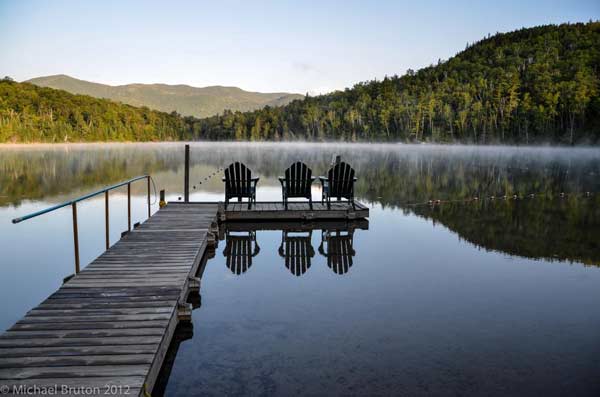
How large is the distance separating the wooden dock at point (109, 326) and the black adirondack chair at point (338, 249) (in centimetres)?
207

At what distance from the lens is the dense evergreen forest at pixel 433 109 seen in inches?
3056

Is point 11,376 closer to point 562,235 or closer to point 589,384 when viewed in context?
point 589,384

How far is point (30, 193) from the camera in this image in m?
17.5

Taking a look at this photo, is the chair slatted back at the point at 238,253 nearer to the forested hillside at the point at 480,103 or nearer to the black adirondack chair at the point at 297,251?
the black adirondack chair at the point at 297,251

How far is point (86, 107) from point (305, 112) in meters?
51.4

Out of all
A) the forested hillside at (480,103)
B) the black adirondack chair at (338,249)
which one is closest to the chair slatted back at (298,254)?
the black adirondack chair at (338,249)

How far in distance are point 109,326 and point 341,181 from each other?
756 cm

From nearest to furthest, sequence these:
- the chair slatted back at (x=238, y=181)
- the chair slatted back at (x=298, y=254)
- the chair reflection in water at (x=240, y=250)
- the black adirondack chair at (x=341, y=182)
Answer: the chair slatted back at (x=298, y=254), the chair reflection in water at (x=240, y=250), the chair slatted back at (x=238, y=181), the black adirondack chair at (x=341, y=182)

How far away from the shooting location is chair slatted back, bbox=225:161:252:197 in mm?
10602

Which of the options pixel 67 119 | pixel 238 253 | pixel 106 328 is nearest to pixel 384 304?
pixel 106 328

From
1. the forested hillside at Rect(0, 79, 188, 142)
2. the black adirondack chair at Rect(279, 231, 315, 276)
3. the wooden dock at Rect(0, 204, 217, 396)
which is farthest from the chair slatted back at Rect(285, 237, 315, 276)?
the forested hillside at Rect(0, 79, 188, 142)

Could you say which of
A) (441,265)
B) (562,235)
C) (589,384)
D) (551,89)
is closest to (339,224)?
(441,265)

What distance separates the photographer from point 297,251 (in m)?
8.37

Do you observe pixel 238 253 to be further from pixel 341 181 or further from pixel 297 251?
pixel 341 181
